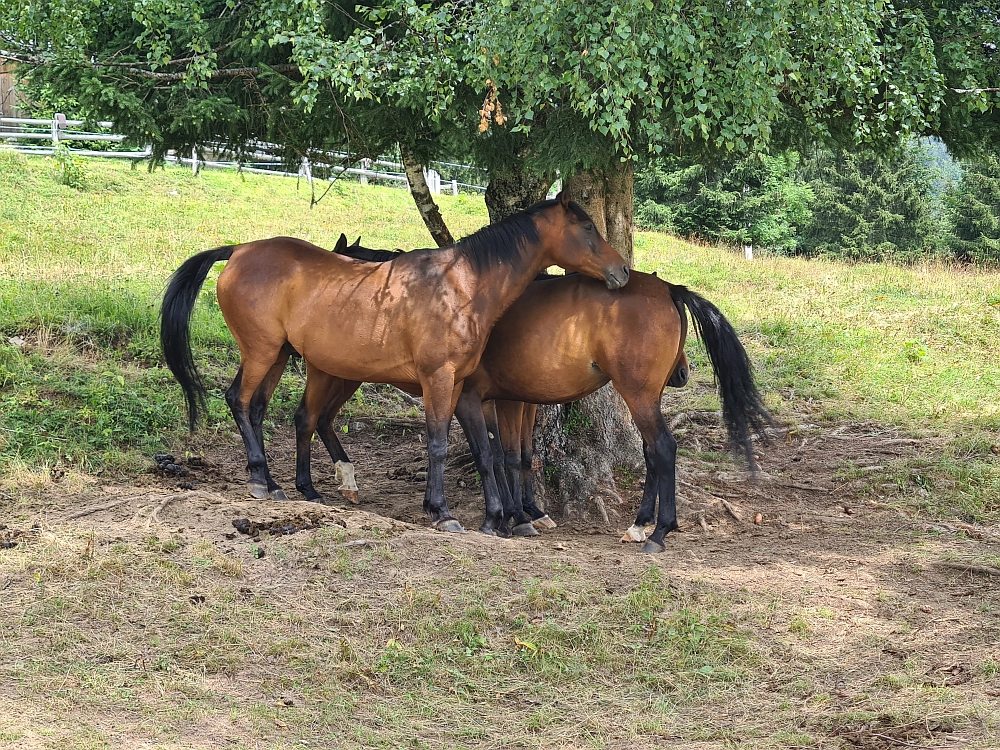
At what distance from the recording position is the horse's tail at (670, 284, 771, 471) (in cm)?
743

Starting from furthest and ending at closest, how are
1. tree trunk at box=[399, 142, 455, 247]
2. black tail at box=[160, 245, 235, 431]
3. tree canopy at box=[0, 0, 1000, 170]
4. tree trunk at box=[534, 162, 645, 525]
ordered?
tree trunk at box=[399, 142, 455, 247] < tree trunk at box=[534, 162, 645, 525] < black tail at box=[160, 245, 235, 431] < tree canopy at box=[0, 0, 1000, 170]

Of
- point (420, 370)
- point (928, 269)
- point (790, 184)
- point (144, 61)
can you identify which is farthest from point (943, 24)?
point (790, 184)

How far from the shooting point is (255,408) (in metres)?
7.95

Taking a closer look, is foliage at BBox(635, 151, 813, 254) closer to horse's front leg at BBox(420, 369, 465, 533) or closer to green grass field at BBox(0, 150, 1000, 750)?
green grass field at BBox(0, 150, 1000, 750)

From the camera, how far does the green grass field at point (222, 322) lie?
29.9 ft

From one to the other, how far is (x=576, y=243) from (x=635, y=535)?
2225 mm

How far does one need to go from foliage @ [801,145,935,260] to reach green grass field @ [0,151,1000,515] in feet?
40.3

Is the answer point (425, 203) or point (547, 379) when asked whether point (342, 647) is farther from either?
point (425, 203)

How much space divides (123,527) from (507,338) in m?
3.10

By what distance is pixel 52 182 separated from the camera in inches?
801

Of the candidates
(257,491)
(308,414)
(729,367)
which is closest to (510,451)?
(308,414)

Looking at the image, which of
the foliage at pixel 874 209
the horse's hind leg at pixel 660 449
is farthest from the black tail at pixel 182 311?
the foliage at pixel 874 209

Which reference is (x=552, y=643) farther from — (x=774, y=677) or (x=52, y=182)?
(x=52, y=182)

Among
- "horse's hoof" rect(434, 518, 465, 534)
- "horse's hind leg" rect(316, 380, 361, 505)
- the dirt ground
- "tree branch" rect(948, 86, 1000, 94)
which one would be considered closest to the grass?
the dirt ground
